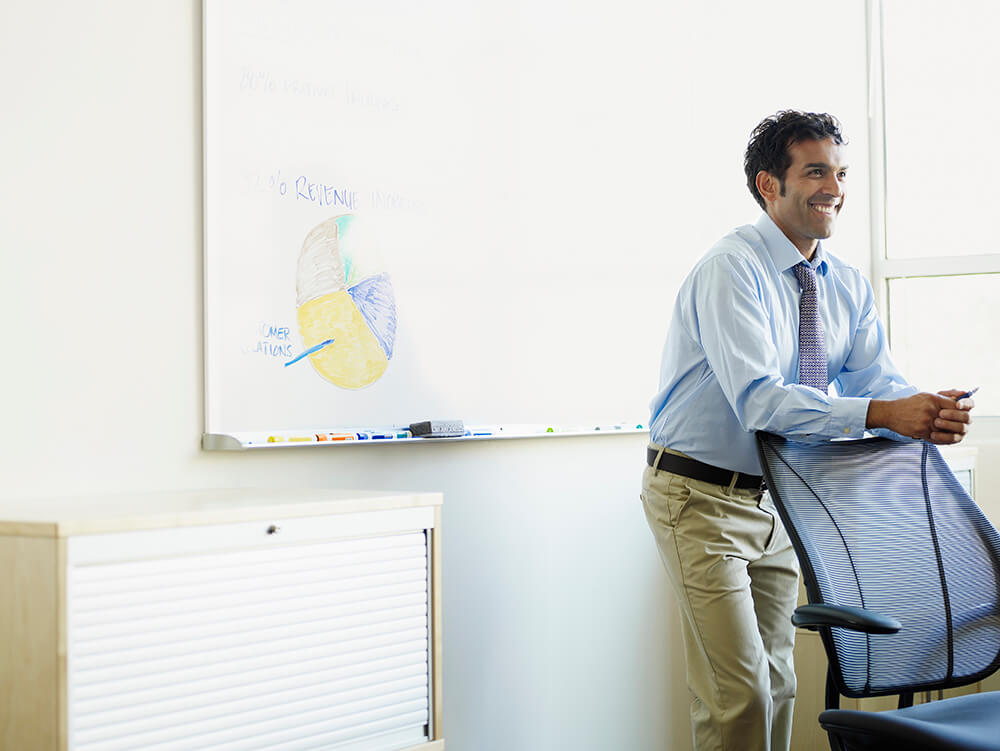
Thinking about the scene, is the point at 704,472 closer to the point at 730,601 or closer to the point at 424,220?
the point at 730,601

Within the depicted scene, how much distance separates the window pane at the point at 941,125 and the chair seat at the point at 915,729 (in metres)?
2.23

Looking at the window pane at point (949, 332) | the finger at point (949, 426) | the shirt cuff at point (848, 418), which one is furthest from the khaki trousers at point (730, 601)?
the window pane at point (949, 332)

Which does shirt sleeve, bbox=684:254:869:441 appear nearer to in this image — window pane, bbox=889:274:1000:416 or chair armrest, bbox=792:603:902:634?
chair armrest, bbox=792:603:902:634

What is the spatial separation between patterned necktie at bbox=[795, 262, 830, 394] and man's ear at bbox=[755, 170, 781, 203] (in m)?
0.17

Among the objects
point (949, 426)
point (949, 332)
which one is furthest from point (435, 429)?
point (949, 332)

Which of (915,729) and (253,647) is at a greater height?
(253,647)

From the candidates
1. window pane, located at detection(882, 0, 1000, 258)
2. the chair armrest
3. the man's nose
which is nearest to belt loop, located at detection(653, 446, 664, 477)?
the chair armrest

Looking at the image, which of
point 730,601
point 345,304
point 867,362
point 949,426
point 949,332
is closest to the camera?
point 949,426

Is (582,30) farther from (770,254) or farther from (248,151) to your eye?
(248,151)

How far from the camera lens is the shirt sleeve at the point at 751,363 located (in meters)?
1.88

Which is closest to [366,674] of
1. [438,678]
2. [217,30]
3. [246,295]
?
[438,678]

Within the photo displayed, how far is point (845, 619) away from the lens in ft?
5.42

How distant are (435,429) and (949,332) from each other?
7.01 feet

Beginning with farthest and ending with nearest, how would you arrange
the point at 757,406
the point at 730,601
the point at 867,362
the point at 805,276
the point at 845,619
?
the point at 867,362 → the point at 805,276 → the point at 730,601 → the point at 757,406 → the point at 845,619
